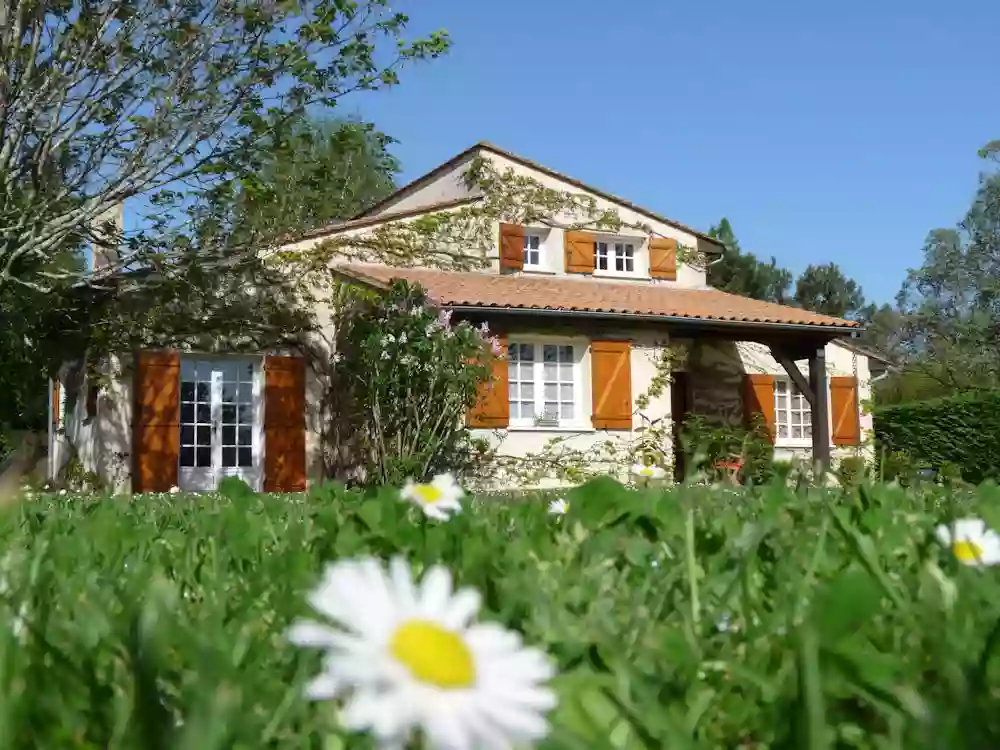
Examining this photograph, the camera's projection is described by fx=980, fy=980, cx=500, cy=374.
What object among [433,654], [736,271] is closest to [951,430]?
[736,271]

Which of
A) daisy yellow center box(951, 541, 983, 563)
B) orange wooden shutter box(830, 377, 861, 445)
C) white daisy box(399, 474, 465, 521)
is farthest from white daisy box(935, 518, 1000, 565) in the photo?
orange wooden shutter box(830, 377, 861, 445)

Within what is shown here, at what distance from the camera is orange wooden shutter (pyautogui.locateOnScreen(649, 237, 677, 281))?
52.0ft

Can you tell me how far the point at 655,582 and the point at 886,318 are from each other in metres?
46.9

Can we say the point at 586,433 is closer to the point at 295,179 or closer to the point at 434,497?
the point at 295,179

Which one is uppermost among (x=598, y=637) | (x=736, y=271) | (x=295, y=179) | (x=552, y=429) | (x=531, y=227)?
(x=736, y=271)

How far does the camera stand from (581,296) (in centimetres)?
1362

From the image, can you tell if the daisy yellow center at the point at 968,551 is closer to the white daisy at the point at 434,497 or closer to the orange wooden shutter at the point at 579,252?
the white daisy at the point at 434,497

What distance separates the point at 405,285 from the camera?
11.4m

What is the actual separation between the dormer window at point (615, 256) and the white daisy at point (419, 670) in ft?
50.2

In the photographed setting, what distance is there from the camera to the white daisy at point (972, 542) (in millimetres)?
1196

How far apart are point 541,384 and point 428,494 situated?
11582mm

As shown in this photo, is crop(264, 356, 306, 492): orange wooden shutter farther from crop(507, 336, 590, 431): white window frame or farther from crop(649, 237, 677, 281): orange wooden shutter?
crop(649, 237, 677, 281): orange wooden shutter

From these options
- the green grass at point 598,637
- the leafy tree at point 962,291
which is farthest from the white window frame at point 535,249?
the leafy tree at point 962,291

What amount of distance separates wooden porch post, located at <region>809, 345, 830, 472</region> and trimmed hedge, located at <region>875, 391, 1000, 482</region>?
405cm
